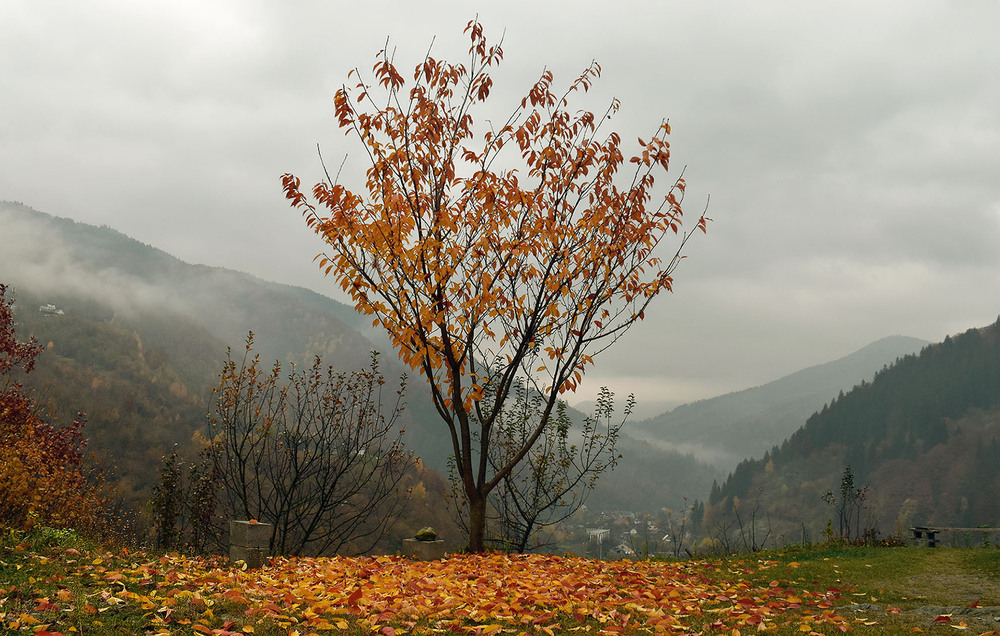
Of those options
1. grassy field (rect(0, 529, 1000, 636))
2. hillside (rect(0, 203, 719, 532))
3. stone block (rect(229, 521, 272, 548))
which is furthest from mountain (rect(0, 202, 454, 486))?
grassy field (rect(0, 529, 1000, 636))

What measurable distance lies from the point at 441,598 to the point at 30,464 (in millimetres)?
8730

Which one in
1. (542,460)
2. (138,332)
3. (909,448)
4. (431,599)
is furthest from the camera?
(138,332)

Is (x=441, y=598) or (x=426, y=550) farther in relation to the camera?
(x=426, y=550)

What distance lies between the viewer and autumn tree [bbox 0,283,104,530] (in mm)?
10023

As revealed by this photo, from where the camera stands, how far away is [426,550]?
9977 millimetres

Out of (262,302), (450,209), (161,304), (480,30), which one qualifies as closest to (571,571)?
(450,209)

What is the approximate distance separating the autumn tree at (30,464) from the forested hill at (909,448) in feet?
353

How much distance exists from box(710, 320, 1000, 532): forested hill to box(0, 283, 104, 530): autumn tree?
10773cm

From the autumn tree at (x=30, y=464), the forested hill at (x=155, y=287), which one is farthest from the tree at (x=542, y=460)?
the forested hill at (x=155, y=287)

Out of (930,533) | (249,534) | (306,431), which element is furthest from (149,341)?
(930,533)

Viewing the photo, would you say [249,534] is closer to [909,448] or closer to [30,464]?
[30,464]

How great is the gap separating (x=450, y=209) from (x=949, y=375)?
142688 millimetres

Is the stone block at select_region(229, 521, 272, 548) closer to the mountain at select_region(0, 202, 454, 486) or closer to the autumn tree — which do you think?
the autumn tree

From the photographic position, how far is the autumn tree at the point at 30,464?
10023 millimetres
